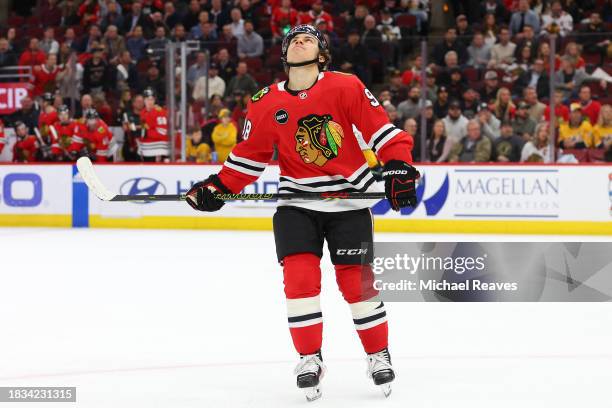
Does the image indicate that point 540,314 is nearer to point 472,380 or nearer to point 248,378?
point 472,380

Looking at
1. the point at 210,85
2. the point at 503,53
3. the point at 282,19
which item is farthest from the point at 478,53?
the point at 282,19

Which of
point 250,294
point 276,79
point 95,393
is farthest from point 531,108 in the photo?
point 95,393

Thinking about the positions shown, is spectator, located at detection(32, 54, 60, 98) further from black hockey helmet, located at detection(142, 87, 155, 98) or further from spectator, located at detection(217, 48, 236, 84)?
spectator, located at detection(217, 48, 236, 84)

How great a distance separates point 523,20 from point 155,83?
4065 millimetres

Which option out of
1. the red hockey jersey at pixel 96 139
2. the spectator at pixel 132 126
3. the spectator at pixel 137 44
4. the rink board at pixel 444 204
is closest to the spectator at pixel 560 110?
the rink board at pixel 444 204

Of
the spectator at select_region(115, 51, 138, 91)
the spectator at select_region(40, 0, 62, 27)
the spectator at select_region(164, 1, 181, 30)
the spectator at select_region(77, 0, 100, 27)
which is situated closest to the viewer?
the spectator at select_region(115, 51, 138, 91)

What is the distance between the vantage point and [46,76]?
12.0 meters

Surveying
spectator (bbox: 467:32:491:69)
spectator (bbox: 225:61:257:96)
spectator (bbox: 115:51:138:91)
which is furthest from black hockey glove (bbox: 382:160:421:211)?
spectator (bbox: 115:51:138:91)

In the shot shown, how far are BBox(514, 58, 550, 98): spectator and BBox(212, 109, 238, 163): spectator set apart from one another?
9.45 feet

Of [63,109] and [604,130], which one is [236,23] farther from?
[604,130]

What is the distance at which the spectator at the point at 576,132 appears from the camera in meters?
9.59

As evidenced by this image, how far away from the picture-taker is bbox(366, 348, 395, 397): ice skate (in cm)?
347

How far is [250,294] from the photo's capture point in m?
6.11

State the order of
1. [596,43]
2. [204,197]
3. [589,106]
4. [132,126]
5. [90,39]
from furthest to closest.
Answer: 1. [90,39]
2. [132,126]
3. [596,43]
4. [589,106]
5. [204,197]
